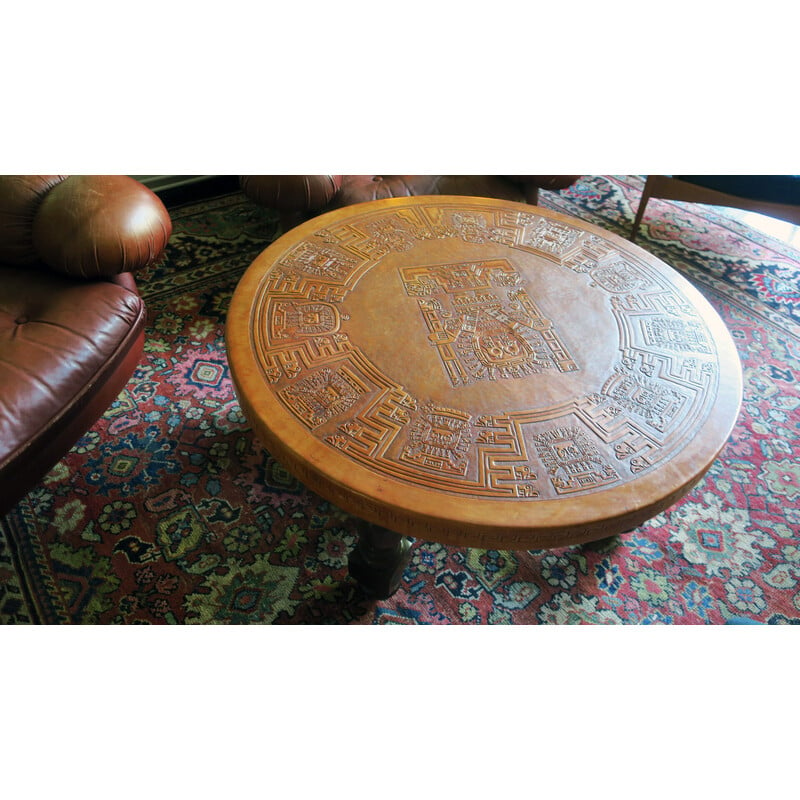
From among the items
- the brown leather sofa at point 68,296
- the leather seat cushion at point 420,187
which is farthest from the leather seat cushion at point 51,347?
the leather seat cushion at point 420,187

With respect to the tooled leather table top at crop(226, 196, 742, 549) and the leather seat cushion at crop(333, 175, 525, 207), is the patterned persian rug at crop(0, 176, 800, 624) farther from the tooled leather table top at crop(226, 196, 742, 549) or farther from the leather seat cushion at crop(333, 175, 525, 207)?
the leather seat cushion at crop(333, 175, 525, 207)

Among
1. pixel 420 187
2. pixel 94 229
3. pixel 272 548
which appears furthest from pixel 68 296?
pixel 420 187

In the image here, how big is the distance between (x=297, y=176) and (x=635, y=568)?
1.65 meters

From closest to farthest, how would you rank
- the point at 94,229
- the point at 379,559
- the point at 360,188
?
the point at 379,559 → the point at 94,229 → the point at 360,188

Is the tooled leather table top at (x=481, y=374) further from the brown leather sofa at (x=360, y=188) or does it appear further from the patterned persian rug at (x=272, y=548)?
the patterned persian rug at (x=272, y=548)

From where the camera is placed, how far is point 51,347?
4.70 ft

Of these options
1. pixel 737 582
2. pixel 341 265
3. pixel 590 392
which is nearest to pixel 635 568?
pixel 737 582

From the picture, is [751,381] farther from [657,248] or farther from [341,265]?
[341,265]

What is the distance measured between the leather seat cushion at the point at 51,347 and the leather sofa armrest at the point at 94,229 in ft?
0.22

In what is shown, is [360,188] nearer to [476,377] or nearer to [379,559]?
[476,377]

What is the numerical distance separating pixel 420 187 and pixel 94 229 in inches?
46.4

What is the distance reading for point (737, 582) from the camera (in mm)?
1620

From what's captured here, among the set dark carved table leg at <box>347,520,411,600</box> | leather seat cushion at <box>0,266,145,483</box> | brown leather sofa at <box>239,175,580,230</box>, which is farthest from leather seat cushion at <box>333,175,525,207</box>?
dark carved table leg at <box>347,520,411,600</box>

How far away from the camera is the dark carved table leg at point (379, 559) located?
1.33 metres
